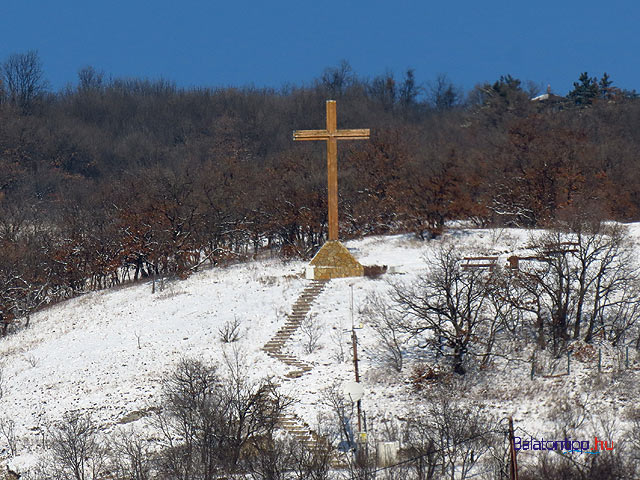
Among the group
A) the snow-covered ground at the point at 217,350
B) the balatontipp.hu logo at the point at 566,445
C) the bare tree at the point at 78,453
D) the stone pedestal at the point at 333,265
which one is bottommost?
the bare tree at the point at 78,453

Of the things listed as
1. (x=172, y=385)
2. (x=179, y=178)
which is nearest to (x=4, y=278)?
(x=179, y=178)

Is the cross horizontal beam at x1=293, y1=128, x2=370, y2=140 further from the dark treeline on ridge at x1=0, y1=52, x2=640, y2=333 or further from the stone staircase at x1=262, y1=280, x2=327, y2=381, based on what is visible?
the dark treeline on ridge at x1=0, y1=52, x2=640, y2=333

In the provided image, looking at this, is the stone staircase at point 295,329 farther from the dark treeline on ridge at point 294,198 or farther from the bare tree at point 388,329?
the dark treeline on ridge at point 294,198

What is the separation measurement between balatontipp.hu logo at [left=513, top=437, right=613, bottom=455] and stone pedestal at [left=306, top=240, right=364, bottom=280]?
14428mm

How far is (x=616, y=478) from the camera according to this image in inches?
831

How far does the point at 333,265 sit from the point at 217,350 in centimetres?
764

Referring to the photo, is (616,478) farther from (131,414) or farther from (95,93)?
(95,93)

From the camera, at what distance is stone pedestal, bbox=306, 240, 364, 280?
37.9 meters

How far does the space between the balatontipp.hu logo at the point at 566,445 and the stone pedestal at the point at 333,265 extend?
568 inches

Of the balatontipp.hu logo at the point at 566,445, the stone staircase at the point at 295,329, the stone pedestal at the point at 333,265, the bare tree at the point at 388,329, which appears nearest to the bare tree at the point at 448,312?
the bare tree at the point at 388,329

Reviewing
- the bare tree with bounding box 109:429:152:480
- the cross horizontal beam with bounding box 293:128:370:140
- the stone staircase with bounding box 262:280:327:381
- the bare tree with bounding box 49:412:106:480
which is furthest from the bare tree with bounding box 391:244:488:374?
the bare tree with bounding box 49:412:106:480

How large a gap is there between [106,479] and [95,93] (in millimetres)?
112066

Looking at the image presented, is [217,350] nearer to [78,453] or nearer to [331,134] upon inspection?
A: [78,453]

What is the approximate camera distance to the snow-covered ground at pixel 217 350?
28.1 m
